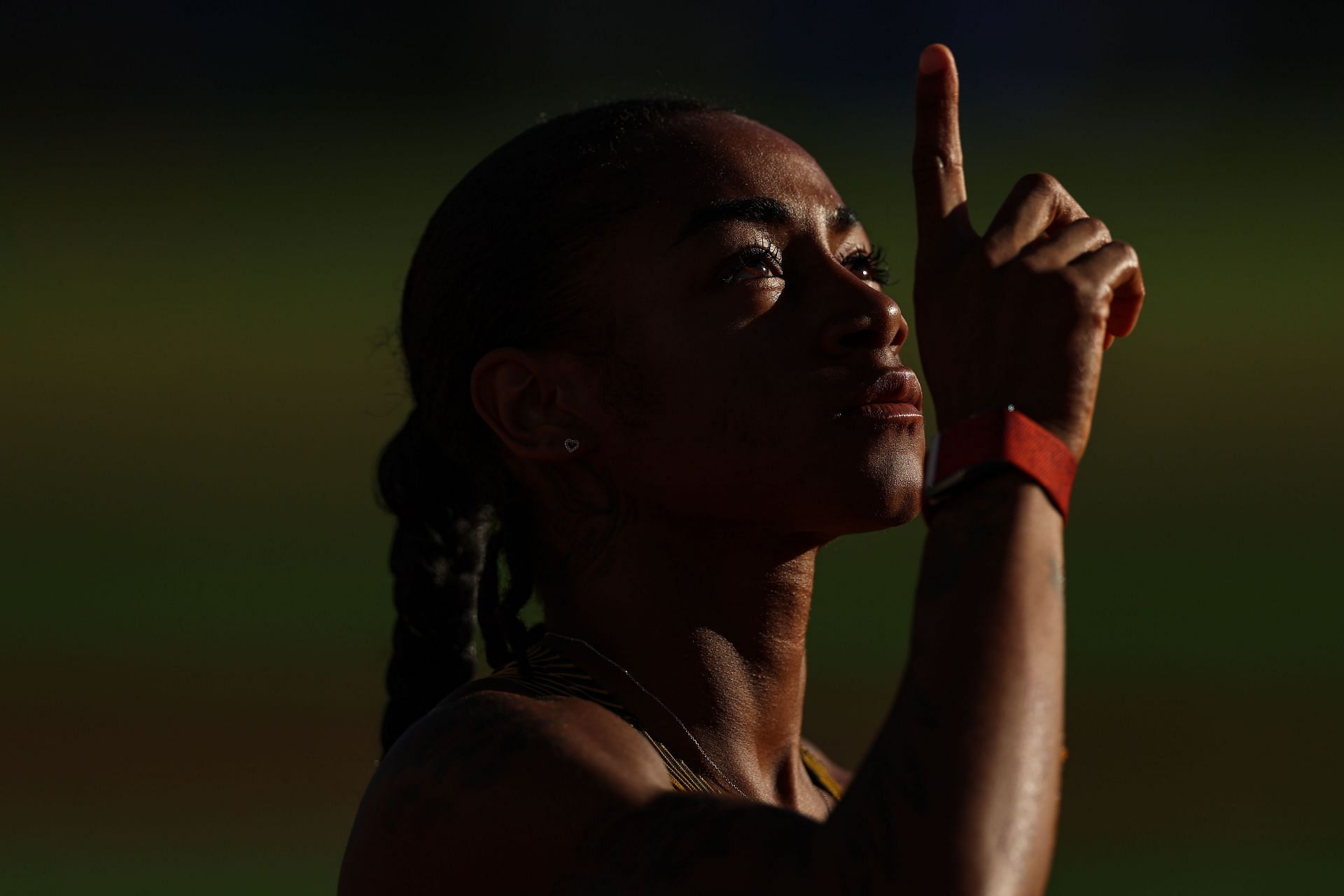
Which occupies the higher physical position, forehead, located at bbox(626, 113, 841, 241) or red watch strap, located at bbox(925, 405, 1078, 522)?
forehead, located at bbox(626, 113, 841, 241)

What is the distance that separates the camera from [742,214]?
3.09 metres

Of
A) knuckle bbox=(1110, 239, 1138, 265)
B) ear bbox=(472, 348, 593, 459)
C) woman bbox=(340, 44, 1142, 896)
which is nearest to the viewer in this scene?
woman bbox=(340, 44, 1142, 896)

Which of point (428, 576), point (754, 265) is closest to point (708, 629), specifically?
point (754, 265)

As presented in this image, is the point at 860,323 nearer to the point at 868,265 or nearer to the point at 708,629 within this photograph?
the point at 868,265

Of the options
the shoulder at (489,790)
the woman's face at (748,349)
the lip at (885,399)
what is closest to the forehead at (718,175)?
the woman's face at (748,349)

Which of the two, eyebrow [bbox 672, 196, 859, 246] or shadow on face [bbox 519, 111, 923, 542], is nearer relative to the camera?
shadow on face [bbox 519, 111, 923, 542]

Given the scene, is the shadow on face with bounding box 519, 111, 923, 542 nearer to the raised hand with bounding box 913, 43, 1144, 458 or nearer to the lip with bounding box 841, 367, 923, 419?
the lip with bounding box 841, 367, 923, 419

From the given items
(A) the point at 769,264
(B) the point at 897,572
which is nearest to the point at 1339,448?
(B) the point at 897,572

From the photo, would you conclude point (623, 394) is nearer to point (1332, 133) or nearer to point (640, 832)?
point (640, 832)

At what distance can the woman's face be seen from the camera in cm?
292

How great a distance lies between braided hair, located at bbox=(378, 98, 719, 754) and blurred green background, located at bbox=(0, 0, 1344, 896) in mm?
5715

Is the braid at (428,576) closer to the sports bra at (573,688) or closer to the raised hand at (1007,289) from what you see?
the sports bra at (573,688)

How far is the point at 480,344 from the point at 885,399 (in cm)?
77

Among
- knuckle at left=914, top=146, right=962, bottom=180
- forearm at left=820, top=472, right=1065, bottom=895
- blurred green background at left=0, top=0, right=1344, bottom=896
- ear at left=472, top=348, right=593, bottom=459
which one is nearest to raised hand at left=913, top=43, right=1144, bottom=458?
knuckle at left=914, top=146, right=962, bottom=180
